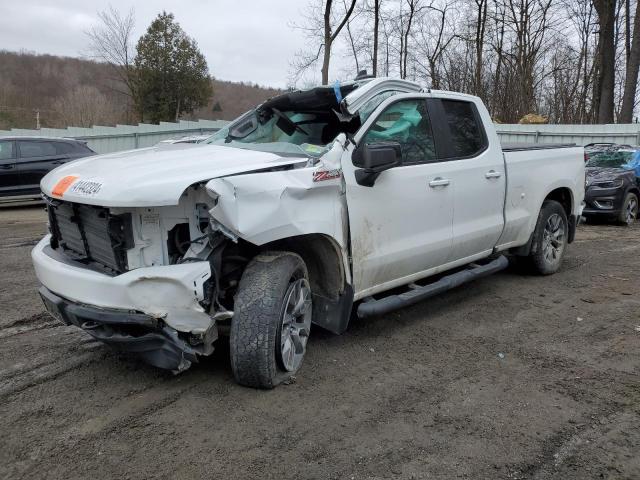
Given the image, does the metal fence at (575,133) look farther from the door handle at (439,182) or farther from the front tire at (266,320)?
the front tire at (266,320)

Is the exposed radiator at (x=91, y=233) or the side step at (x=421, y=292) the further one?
the side step at (x=421, y=292)

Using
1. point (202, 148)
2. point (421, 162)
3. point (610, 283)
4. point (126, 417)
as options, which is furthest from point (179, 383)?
point (610, 283)

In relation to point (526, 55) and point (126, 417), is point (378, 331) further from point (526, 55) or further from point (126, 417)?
point (526, 55)

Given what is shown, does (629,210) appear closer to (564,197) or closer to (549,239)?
(564,197)

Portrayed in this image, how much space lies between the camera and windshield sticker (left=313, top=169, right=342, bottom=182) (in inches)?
138

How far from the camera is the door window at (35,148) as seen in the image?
38.9 ft

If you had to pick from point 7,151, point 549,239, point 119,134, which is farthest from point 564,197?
point 119,134

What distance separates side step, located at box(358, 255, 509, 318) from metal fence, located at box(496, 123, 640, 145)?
52.5 feet

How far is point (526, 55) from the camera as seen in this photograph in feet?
104

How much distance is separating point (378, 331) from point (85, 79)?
66.9 m

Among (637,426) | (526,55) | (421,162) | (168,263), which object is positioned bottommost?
(637,426)

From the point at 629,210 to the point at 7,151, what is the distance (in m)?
13.0

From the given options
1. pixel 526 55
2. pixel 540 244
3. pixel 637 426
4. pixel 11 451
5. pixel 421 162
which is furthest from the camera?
pixel 526 55

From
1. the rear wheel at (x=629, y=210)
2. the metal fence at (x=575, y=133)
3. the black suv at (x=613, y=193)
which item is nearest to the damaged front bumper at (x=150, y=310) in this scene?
the black suv at (x=613, y=193)
